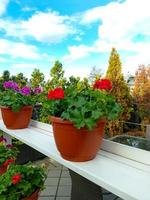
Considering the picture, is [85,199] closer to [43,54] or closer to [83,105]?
[83,105]

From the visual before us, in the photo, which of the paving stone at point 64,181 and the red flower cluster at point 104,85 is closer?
the red flower cluster at point 104,85

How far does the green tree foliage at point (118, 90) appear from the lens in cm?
153

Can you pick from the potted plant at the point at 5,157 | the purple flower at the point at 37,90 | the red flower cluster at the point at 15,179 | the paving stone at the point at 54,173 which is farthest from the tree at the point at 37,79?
the paving stone at the point at 54,173

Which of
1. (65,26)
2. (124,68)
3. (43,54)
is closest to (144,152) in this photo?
(124,68)

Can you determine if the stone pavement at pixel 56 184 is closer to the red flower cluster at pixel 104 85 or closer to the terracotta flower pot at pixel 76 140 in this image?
the terracotta flower pot at pixel 76 140

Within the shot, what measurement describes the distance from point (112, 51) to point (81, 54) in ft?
0.76

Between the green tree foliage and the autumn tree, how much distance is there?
0.06 m

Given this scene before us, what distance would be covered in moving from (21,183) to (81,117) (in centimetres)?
75

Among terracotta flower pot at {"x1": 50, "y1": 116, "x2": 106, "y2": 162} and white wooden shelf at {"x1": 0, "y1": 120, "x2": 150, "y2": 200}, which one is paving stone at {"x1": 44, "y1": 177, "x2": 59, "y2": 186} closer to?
white wooden shelf at {"x1": 0, "y1": 120, "x2": 150, "y2": 200}

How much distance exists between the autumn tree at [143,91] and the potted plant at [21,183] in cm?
79

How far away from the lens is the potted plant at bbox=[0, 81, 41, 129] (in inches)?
75.8

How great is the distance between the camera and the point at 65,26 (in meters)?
1.85

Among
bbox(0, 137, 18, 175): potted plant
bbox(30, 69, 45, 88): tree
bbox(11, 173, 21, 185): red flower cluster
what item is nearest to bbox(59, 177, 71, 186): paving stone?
bbox(0, 137, 18, 175): potted plant

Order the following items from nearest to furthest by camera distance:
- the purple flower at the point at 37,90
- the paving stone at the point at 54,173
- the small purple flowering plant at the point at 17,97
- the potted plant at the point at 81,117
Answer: the potted plant at the point at 81,117
the small purple flowering plant at the point at 17,97
the purple flower at the point at 37,90
the paving stone at the point at 54,173
